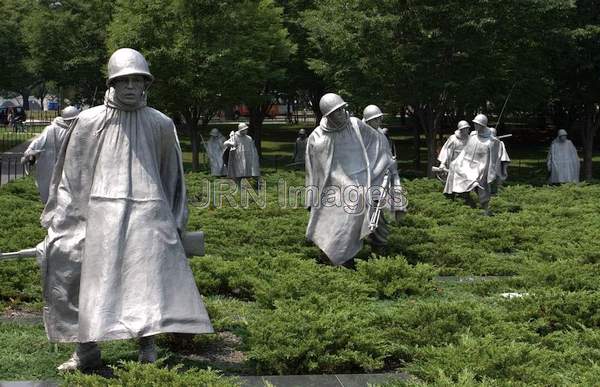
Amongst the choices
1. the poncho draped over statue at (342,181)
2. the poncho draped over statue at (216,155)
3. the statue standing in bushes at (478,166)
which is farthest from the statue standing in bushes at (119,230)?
the poncho draped over statue at (216,155)

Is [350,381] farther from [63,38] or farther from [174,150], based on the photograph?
[63,38]

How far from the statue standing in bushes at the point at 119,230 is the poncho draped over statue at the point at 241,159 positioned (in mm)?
19396

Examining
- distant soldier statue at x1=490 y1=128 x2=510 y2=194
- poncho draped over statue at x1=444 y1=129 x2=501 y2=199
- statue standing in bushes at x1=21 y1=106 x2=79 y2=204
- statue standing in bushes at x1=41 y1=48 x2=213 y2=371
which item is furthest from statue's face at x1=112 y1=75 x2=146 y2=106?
distant soldier statue at x1=490 y1=128 x2=510 y2=194

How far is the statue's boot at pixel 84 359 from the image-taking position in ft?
21.0

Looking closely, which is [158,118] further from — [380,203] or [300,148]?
[300,148]

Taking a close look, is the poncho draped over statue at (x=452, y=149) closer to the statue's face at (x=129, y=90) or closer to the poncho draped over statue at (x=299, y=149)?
the poncho draped over statue at (x=299, y=149)

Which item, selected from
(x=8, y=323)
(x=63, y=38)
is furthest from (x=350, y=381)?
(x=63, y=38)

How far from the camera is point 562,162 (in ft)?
88.0

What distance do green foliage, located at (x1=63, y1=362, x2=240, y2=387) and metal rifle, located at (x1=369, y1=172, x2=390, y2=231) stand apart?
20.0 feet

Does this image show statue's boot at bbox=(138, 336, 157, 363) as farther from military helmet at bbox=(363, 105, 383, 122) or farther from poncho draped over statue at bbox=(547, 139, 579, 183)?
poncho draped over statue at bbox=(547, 139, 579, 183)

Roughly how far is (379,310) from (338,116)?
3930 mm

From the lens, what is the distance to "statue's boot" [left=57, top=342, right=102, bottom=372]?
6.40 meters

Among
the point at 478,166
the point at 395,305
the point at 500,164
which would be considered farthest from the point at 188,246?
the point at 500,164

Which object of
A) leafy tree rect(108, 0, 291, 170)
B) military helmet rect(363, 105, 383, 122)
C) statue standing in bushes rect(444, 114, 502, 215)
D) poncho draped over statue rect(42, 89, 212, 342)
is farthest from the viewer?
leafy tree rect(108, 0, 291, 170)
